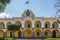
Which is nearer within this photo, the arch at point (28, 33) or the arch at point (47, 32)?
the arch at point (47, 32)

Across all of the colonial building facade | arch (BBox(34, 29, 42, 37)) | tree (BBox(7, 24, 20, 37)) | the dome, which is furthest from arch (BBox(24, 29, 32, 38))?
tree (BBox(7, 24, 20, 37))

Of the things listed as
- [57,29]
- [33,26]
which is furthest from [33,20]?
[57,29]

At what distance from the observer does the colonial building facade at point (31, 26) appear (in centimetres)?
6431

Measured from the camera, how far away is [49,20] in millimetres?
64438

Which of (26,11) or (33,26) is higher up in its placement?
(26,11)

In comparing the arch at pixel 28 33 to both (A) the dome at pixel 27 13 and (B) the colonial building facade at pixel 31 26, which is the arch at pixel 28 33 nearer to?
(B) the colonial building facade at pixel 31 26

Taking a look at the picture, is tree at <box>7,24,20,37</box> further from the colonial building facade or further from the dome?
the dome

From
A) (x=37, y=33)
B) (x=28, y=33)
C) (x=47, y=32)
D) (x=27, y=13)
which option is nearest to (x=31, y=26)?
(x=28, y=33)

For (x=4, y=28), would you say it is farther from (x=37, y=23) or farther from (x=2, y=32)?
(x=37, y=23)

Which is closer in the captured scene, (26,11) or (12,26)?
(12,26)

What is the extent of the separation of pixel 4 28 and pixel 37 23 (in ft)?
29.3

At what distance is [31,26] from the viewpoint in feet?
215

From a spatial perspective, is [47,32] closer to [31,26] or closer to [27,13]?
[31,26]

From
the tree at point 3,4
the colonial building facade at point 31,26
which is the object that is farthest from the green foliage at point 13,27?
the tree at point 3,4
